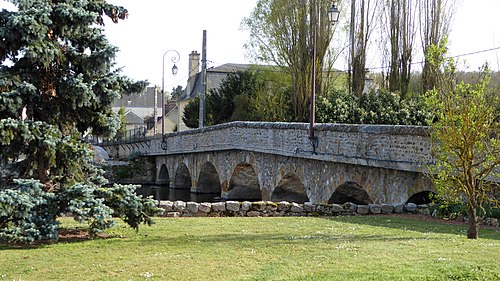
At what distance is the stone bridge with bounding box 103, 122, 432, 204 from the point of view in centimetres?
1525

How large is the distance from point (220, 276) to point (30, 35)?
497cm

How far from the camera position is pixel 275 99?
111 feet

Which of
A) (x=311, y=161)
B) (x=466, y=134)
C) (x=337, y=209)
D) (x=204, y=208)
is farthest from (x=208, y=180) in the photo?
(x=466, y=134)

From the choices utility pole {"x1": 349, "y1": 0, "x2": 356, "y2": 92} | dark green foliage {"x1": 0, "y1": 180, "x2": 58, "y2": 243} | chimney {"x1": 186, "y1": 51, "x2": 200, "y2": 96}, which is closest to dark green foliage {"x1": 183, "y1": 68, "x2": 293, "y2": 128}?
utility pole {"x1": 349, "y1": 0, "x2": 356, "y2": 92}

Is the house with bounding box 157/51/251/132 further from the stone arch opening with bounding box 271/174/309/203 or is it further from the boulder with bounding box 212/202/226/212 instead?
the boulder with bounding box 212/202/226/212

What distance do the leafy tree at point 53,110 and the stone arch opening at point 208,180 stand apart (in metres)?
24.2

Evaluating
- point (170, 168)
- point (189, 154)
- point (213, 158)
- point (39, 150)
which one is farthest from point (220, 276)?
point (170, 168)

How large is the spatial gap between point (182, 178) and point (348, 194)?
78.2 ft

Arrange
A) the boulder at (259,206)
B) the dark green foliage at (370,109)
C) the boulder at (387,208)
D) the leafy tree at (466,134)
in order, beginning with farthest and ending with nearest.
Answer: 1. the dark green foliage at (370,109)
2. the boulder at (259,206)
3. the boulder at (387,208)
4. the leafy tree at (466,134)

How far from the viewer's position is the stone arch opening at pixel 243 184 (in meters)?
29.3

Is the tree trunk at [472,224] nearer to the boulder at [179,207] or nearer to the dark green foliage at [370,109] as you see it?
the boulder at [179,207]

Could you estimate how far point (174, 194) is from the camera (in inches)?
1558

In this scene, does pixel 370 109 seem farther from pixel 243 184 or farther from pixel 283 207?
pixel 283 207

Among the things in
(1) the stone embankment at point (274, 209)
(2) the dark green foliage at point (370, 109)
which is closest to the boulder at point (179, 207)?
(1) the stone embankment at point (274, 209)
